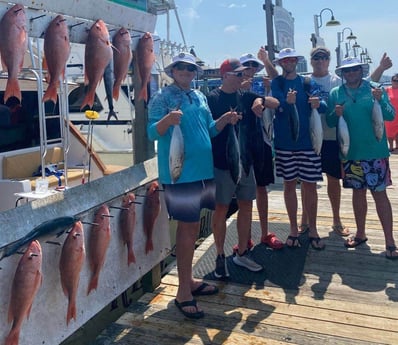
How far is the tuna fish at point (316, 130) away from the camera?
361cm

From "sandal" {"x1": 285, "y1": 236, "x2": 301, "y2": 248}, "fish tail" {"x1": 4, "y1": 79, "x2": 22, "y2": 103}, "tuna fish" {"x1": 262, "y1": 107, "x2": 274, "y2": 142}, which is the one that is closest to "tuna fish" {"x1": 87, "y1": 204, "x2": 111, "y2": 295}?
"fish tail" {"x1": 4, "y1": 79, "x2": 22, "y2": 103}

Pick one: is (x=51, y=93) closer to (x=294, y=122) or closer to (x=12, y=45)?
(x=12, y=45)

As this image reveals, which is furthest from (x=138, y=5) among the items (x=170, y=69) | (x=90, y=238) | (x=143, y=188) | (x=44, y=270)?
(x=44, y=270)

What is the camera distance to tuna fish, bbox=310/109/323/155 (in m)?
3.61

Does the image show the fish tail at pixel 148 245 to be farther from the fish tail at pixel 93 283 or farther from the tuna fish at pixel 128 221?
the fish tail at pixel 93 283

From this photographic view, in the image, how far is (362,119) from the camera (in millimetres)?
3764

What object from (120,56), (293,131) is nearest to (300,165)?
(293,131)

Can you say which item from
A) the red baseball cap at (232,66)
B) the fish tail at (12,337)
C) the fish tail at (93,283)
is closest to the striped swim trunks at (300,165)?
the red baseball cap at (232,66)

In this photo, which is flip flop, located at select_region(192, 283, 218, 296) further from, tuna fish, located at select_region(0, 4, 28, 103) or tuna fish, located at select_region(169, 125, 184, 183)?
tuna fish, located at select_region(0, 4, 28, 103)

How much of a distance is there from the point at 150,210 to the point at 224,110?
95 centimetres

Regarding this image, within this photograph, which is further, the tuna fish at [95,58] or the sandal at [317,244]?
the sandal at [317,244]

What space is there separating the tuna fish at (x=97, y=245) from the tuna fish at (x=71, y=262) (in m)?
0.24

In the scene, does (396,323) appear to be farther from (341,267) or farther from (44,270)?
(44,270)

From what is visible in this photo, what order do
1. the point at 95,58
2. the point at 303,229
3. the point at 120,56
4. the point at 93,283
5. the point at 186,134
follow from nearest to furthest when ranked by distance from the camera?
the point at 95,58 → the point at 93,283 → the point at 120,56 → the point at 186,134 → the point at 303,229
